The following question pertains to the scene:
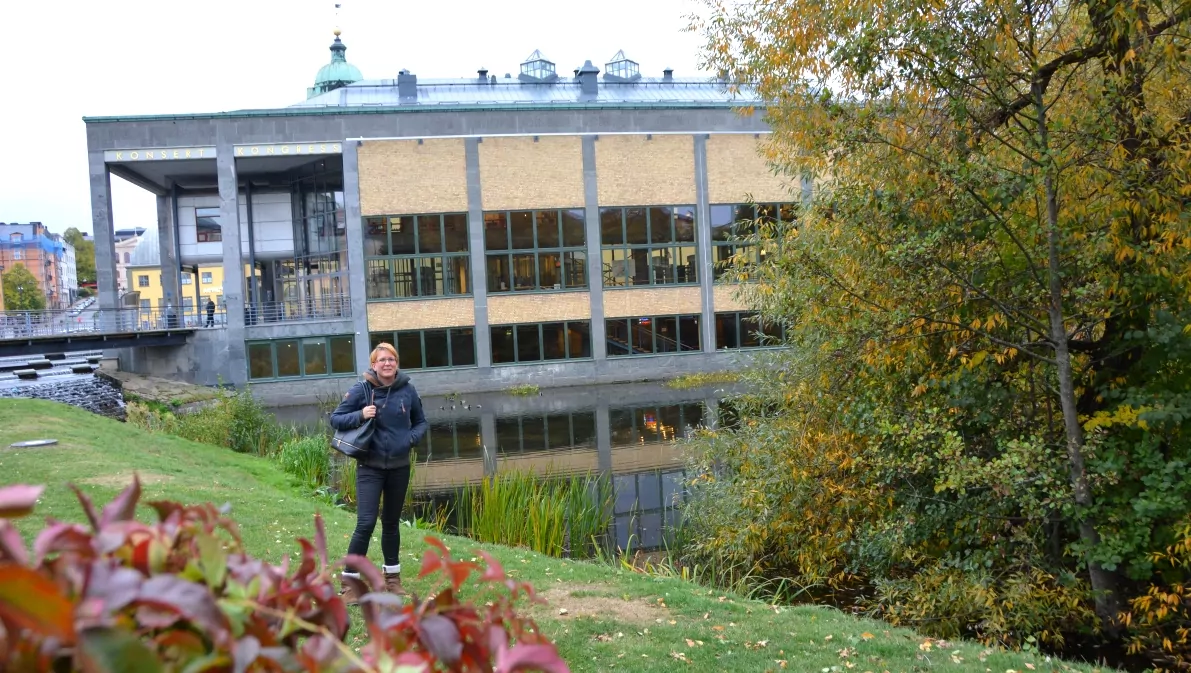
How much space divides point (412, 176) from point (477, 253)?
3489mm

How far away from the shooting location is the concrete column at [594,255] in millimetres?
31984

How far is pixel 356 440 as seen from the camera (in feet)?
20.8

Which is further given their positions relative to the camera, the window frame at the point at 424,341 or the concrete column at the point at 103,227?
the window frame at the point at 424,341

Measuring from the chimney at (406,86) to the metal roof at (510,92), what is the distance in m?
0.26

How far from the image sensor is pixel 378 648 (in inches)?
45.8

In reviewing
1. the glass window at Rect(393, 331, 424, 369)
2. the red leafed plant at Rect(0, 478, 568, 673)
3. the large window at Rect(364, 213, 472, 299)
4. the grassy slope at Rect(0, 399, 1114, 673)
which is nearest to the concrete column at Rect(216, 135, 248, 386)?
the large window at Rect(364, 213, 472, 299)

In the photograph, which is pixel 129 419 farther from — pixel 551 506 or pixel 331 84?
pixel 331 84

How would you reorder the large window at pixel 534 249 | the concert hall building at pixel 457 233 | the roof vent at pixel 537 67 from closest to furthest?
1. the concert hall building at pixel 457 233
2. the large window at pixel 534 249
3. the roof vent at pixel 537 67

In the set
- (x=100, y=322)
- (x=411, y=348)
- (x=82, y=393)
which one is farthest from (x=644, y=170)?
(x=82, y=393)

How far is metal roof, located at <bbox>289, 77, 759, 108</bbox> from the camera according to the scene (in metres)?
37.0

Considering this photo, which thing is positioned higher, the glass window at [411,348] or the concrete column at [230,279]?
the concrete column at [230,279]

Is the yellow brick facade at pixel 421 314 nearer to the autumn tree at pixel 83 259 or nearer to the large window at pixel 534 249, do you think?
the large window at pixel 534 249

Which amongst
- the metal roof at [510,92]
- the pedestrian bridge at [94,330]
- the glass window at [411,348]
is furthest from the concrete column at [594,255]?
the pedestrian bridge at [94,330]

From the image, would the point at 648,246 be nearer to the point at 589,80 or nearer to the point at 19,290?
the point at 589,80
